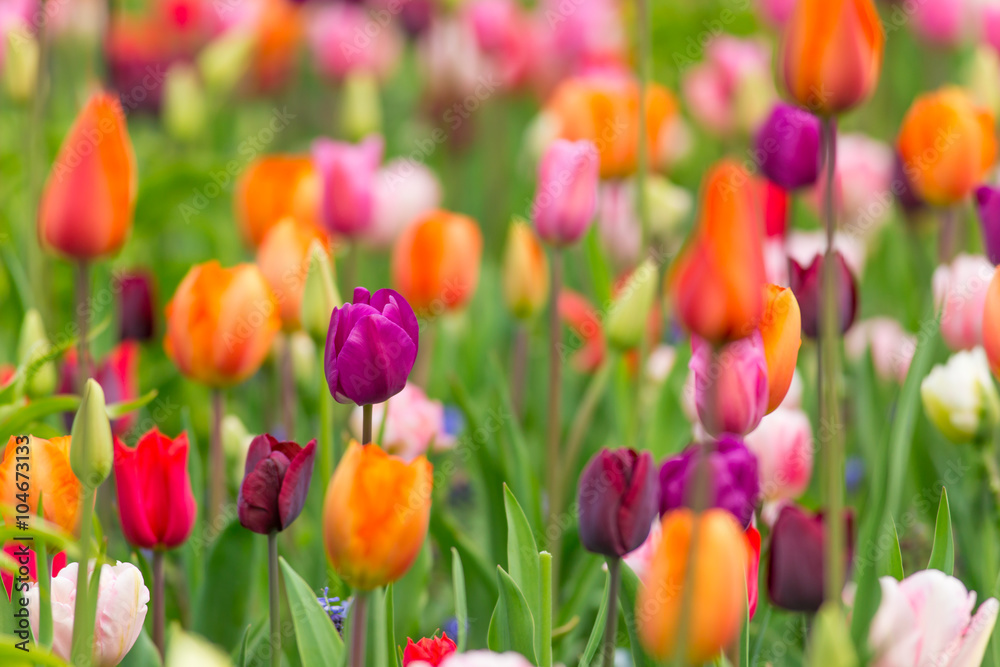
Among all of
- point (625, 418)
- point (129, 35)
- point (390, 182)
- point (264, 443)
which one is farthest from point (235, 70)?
point (264, 443)

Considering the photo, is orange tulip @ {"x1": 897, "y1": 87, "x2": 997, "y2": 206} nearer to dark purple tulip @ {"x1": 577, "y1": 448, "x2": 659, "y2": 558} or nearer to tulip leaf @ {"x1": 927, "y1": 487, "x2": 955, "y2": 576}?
tulip leaf @ {"x1": 927, "y1": 487, "x2": 955, "y2": 576}

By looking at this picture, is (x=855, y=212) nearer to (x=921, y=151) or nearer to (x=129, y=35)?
(x=921, y=151)

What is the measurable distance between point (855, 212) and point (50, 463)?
5.10 feet

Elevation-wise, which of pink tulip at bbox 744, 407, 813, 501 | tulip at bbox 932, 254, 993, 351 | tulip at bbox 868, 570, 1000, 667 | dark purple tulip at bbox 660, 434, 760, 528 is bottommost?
pink tulip at bbox 744, 407, 813, 501

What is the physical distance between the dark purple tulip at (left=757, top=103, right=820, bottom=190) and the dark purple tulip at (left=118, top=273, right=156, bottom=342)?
828 mm

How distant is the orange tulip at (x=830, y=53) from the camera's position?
0.73 meters

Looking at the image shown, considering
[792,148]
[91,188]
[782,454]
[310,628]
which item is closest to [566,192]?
[792,148]

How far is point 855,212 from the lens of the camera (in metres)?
2.00

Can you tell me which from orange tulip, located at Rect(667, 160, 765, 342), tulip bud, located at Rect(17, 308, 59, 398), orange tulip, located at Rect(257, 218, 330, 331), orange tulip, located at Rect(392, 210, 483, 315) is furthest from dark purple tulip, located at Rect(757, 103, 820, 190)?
tulip bud, located at Rect(17, 308, 59, 398)

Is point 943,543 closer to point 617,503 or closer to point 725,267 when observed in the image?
point 617,503

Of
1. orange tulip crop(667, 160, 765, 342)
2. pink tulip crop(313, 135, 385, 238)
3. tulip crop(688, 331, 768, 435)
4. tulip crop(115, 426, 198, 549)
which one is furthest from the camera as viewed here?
pink tulip crop(313, 135, 385, 238)

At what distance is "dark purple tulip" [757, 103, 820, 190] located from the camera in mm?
1204

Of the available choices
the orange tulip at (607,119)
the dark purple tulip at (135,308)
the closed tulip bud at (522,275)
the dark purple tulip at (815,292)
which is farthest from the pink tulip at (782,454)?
the dark purple tulip at (135,308)

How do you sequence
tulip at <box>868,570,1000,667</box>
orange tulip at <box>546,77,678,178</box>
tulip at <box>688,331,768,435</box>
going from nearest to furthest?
tulip at <box>868,570,1000,667</box> < tulip at <box>688,331,768,435</box> < orange tulip at <box>546,77,678,178</box>
